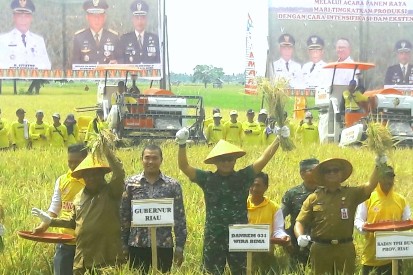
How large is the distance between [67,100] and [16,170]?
20514 mm

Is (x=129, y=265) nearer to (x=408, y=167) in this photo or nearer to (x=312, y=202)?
(x=312, y=202)

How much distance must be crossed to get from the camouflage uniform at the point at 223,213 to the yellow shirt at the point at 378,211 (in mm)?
1066

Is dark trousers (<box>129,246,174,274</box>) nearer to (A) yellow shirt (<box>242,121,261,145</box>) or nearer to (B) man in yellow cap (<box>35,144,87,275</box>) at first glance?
(B) man in yellow cap (<box>35,144,87,275</box>)

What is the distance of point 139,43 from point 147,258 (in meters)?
21.9

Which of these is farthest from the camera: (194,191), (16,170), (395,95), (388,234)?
(395,95)

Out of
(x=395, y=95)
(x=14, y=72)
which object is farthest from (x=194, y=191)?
(x=14, y=72)

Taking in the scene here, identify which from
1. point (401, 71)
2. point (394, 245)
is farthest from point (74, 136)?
point (401, 71)

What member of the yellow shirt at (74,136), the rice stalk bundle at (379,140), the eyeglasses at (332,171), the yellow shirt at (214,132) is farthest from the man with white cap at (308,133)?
the eyeglasses at (332,171)

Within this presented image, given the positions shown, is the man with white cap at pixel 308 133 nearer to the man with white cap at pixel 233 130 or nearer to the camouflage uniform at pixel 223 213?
the man with white cap at pixel 233 130

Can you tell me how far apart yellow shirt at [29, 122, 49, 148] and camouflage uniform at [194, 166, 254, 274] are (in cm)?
1068

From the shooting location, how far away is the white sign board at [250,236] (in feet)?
17.9

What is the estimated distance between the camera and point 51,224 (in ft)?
19.2

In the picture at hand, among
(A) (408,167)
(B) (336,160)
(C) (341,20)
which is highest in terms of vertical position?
(C) (341,20)

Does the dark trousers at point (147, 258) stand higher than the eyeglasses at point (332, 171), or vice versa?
the eyeglasses at point (332, 171)
